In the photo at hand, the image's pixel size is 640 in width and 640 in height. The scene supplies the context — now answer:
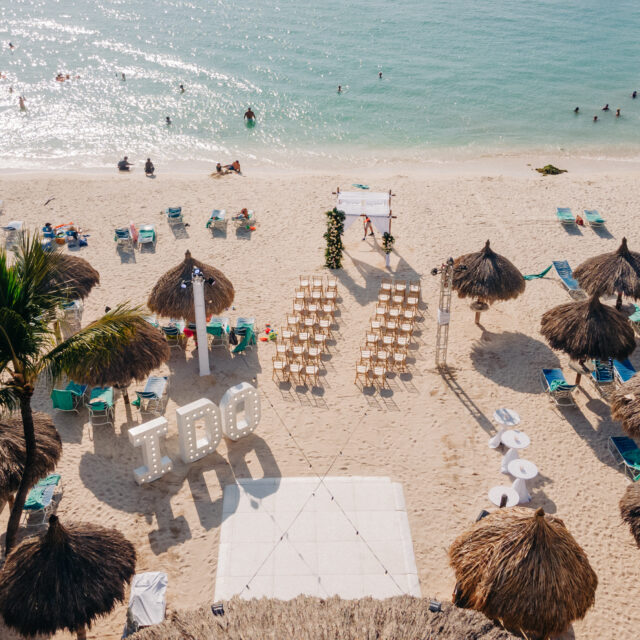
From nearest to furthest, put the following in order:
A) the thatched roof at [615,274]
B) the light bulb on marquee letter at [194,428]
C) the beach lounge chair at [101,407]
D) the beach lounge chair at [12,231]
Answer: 1. the light bulb on marquee letter at [194,428]
2. the beach lounge chair at [101,407]
3. the thatched roof at [615,274]
4. the beach lounge chair at [12,231]

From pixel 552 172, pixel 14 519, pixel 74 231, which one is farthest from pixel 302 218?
pixel 14 519

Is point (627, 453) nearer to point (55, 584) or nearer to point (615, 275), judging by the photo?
point (615, 275)

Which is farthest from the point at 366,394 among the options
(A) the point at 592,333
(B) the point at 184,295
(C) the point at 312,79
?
(C) the point at 312,79

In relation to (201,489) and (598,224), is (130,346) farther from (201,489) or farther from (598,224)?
(598,224)

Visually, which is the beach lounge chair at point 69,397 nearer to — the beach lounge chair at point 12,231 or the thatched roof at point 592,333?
the beach lounge chair at point 12,231

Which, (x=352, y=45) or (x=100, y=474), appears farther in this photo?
(x=352, y=45)

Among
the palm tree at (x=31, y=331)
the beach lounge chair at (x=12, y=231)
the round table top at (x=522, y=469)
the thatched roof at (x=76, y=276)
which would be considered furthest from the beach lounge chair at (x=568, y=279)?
the beach lounge chair at (x=12, y=231)

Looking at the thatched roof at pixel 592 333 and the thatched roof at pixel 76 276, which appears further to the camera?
the thatched roof at pixel 76 276
